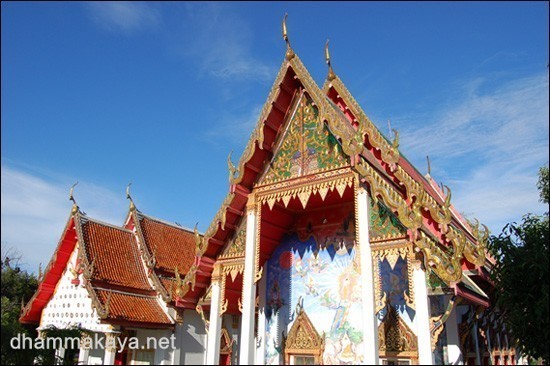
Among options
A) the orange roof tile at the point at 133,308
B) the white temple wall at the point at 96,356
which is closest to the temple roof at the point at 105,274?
the orange roof tile at the point at 133,308

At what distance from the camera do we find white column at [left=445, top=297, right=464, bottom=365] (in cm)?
725

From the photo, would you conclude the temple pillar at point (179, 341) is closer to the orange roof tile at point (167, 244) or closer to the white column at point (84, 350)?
the white column at point (84, 350)

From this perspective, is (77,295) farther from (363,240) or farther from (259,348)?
(363,240)

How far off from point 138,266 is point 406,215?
366 inches

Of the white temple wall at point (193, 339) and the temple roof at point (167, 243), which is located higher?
the temple roof at point (167, 243)

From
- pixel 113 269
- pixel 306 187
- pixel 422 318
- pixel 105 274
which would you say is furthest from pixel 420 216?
pixel 113 269

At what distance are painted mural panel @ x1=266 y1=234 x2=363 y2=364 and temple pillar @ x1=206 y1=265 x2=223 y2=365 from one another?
1.23 metres

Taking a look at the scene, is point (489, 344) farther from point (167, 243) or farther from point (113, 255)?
point (167, 243)

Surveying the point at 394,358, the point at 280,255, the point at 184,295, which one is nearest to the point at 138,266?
the point at 184,295

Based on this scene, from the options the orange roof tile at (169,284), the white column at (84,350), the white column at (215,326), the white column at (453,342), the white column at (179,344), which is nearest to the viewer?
the white column at (453,342)

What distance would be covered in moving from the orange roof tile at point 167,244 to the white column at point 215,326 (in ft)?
15.7

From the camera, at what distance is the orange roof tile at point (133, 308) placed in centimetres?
1133

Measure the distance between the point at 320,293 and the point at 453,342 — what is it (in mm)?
2668

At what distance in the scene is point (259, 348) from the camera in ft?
31.1
